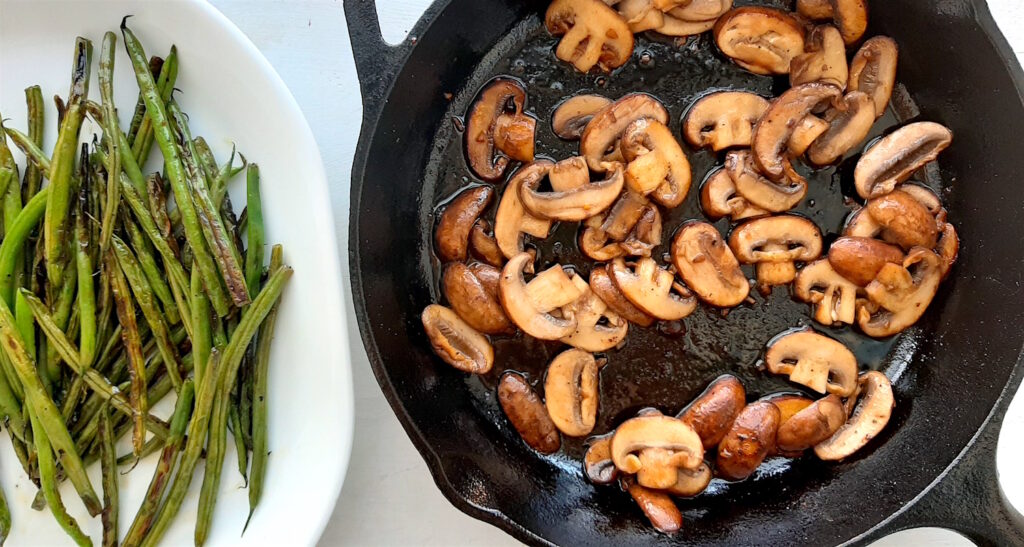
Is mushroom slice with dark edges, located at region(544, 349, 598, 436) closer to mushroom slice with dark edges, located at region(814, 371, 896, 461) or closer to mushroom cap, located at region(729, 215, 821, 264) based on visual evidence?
mushroom cap, located at region(729, 215, 821, 264)

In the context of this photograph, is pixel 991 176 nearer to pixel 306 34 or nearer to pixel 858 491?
pixel 858 491

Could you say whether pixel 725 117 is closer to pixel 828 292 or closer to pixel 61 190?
pixel 828 292

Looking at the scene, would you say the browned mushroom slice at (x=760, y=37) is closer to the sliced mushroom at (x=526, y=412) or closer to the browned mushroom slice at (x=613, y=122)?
the browned mushroom slice at (x=613, y=122)

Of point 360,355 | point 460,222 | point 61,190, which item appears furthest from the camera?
point 360,355

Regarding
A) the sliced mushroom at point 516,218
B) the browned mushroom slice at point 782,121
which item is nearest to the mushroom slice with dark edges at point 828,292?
the browned mushroom slice at point 782,121

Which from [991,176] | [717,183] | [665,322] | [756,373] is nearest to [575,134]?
[717,183]

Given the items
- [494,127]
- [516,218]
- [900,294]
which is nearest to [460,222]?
[516,218]

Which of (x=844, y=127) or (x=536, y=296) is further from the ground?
(x=844, y=127)
